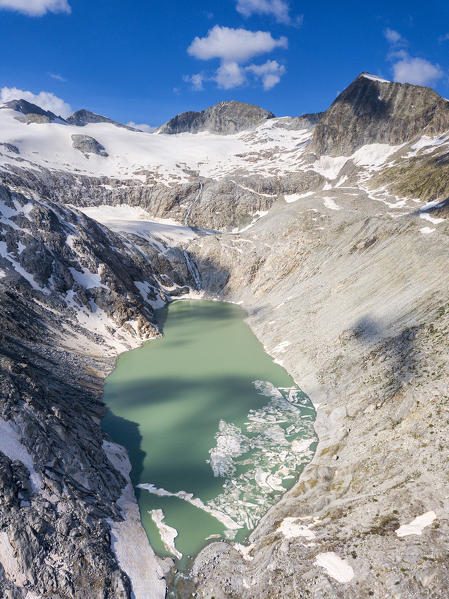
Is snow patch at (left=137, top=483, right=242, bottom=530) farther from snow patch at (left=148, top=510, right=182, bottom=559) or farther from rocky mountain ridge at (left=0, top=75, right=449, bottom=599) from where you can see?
snow patch at (left=148, top=510, right=182, bottom=559)

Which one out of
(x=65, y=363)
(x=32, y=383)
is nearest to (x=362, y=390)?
(x=32, y=383)

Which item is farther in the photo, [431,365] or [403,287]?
[403,287]

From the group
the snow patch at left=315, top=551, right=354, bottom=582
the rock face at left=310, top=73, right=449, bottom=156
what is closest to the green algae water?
the snow patch at left=315, top=551, right=354, bottom=582

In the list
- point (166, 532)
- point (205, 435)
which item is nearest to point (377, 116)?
point (205, 435)

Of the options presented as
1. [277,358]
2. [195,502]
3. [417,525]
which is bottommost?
[195,502]

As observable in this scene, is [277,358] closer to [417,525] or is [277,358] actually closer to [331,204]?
[417,525]

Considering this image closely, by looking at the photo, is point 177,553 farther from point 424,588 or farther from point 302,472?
point 424,588
